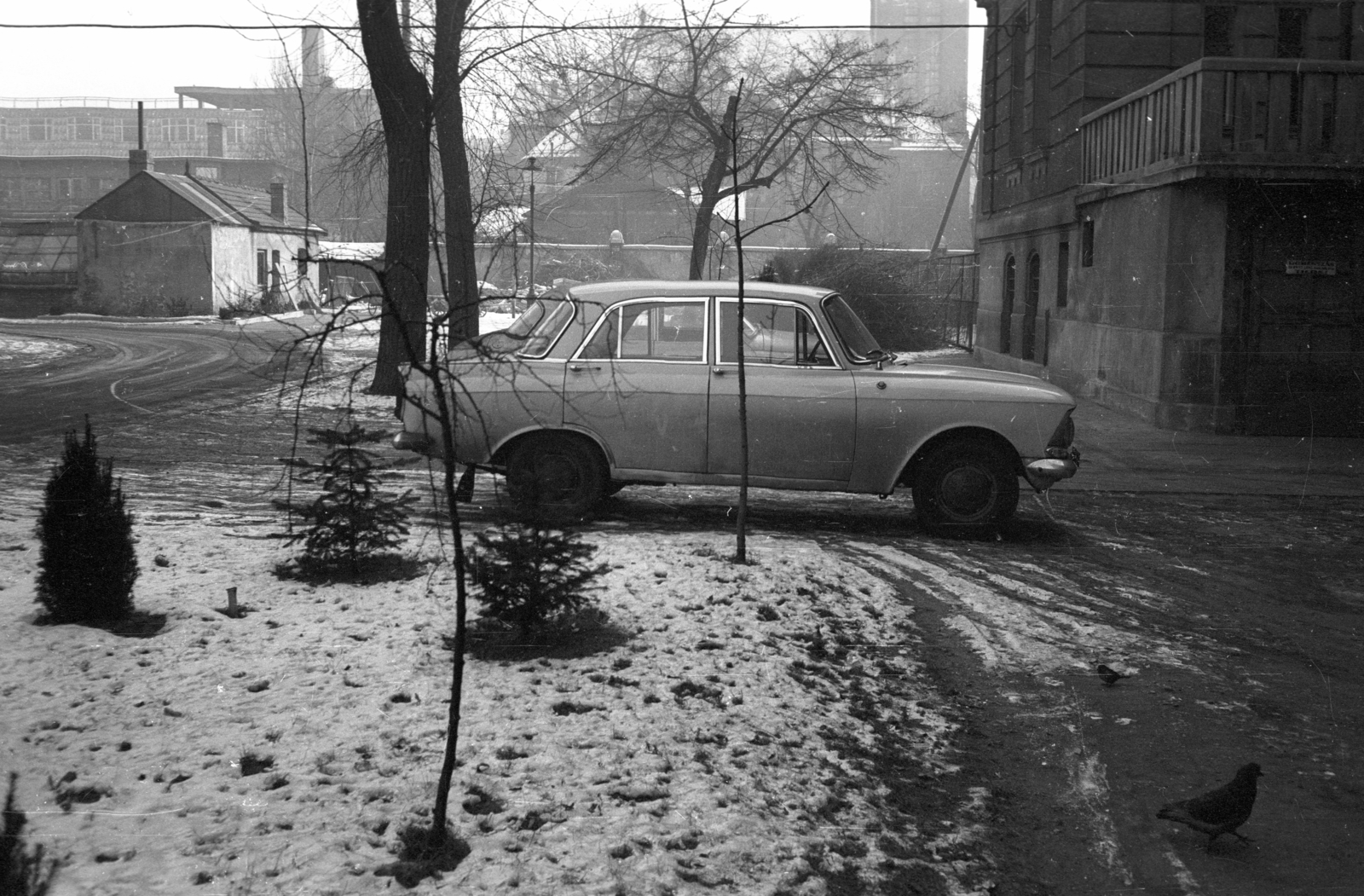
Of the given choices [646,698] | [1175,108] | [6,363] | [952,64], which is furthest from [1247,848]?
[952,64]

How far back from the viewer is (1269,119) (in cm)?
1513

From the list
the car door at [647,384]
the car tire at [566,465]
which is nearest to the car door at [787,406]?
the car door at [647,384]

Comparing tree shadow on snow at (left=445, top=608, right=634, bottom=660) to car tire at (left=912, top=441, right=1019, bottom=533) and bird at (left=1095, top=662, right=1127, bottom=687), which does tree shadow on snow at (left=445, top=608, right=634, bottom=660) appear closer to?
bird at (left=1095, top=662, right=1127, bottom=687)

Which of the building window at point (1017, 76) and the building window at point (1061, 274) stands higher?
the building window at point (1017, 76)

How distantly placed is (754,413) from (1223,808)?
5.11m

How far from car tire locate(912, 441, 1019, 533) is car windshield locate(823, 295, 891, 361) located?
83 cm

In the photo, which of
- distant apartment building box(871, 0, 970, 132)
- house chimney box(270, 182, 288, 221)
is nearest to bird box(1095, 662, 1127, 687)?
house chimney box(270, 182, 288, 221)

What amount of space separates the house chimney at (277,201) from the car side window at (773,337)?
47.6 metres

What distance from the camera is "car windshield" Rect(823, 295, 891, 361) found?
910 centimetres

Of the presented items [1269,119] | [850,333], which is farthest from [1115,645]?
[1269,119]

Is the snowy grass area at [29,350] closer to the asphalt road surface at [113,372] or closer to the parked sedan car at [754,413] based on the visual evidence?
the asphalt road surface at [113,372]

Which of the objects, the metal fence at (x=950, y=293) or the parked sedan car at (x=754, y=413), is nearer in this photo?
the parked sedan car at (x=754, y=413)

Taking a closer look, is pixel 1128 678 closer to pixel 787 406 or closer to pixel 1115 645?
pixel 1115 645

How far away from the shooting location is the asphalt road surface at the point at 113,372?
608 inches
